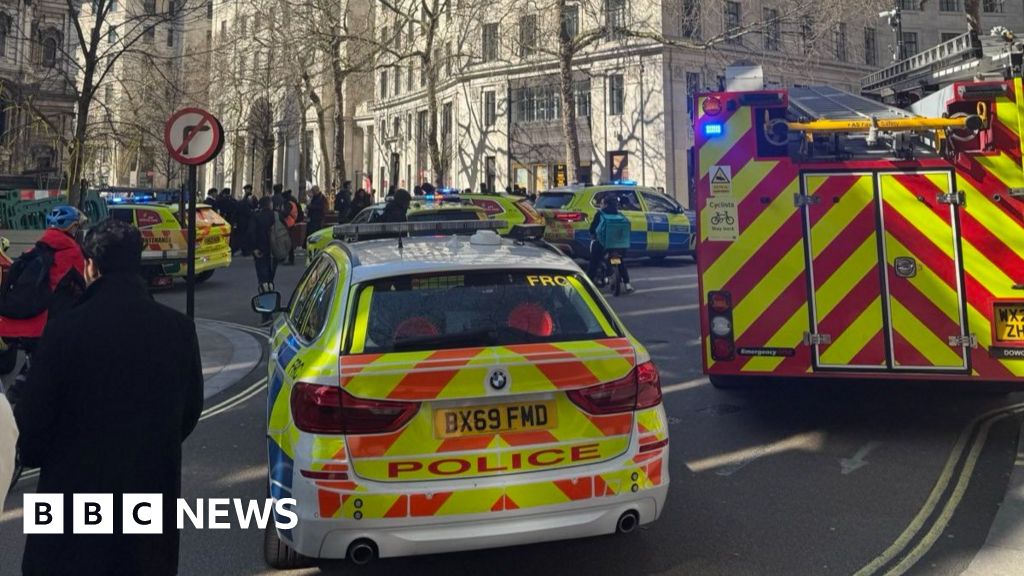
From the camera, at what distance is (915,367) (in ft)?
17.9

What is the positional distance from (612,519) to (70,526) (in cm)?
201

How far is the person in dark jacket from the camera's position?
7.95 feet

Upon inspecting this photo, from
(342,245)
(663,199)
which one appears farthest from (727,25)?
(342,245)

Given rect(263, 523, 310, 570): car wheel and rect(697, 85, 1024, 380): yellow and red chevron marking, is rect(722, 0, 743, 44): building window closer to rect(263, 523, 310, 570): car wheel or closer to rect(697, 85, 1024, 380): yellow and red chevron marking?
rect(697, 85, 1024, 380): yellow and red chevron marking

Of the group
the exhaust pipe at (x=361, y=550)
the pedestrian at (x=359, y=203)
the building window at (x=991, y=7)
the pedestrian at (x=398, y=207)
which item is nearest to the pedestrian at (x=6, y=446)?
the exhaust pipe at (x=361, y=550)

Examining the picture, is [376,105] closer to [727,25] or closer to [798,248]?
[727,25]

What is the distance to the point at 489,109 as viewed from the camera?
4234 cm

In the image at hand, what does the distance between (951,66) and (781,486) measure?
432cm

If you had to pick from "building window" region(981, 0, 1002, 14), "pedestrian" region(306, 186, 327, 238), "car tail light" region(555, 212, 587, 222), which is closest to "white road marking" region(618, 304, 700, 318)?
"car tail light" region(555, 212, 587, 222)

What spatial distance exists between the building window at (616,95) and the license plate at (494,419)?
115ft

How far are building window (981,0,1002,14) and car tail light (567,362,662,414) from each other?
49246 millimetres

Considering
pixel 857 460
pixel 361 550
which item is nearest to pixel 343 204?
pixel 857 460

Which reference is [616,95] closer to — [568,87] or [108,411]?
[568,87]

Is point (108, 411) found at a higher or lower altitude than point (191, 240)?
lower
